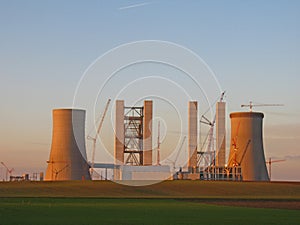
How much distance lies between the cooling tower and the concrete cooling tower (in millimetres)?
44227

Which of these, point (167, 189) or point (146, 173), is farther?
point (146, 173)

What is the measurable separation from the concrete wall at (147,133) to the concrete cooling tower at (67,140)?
76.7ft

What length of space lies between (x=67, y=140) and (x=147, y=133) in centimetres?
2883

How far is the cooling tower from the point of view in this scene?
17800cm

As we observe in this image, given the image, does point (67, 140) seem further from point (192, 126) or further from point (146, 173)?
point (192, 126)

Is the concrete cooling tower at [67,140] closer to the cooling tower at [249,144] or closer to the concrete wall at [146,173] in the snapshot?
the concrete wall at [146,173]

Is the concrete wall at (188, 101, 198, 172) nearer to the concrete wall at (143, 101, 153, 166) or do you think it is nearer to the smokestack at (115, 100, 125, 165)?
the concrete wall at (143, 101, 153, 166)

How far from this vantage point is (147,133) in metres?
181

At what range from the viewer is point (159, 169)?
581 ft

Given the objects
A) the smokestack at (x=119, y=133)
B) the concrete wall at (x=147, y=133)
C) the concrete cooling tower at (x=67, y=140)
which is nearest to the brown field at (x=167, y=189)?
the concrete cooling tower at (x=67, y=140)

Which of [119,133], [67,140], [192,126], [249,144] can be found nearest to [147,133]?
[119,133]

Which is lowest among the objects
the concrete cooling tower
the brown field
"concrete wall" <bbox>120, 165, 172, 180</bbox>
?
the brown field

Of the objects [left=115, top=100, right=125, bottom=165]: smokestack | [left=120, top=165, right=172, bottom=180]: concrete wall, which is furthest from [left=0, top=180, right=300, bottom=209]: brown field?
[left=115, top=100, right=125, bottom=165]: smokestack

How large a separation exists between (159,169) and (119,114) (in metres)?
18.8
